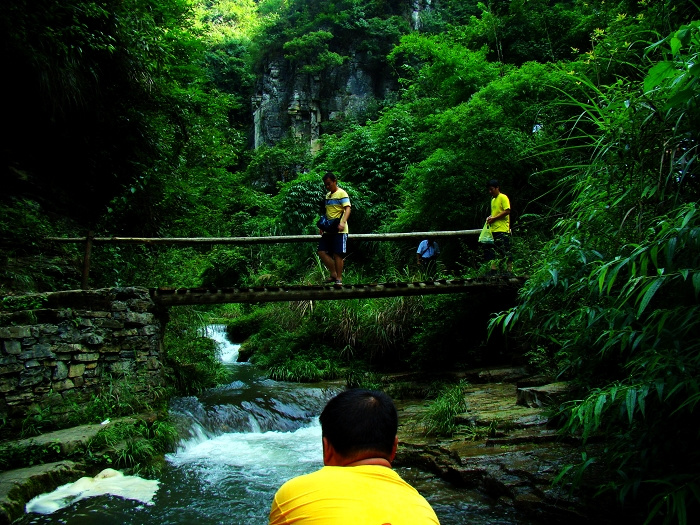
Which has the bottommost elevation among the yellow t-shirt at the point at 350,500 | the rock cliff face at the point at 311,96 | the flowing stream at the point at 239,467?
the flowing stream at the point at 239,467

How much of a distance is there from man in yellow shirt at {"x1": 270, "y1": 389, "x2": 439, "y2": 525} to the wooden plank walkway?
192 inches

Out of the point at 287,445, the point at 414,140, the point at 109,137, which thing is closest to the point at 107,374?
the point at 287,445

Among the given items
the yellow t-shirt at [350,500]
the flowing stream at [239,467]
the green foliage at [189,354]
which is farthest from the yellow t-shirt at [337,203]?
the yellow t-shirt at [350,500]

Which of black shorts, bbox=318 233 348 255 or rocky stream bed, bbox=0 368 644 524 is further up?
black shorts, bbox=318 233 348 255

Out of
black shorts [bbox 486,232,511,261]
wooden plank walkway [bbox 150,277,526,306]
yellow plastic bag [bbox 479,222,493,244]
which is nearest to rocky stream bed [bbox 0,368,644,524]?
wooden plank walkway [bbox 150,277,526,306]

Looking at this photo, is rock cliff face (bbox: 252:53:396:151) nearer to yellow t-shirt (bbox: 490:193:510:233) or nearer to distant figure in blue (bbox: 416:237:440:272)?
distant figure in blue (bbox: 416:237:440:272)

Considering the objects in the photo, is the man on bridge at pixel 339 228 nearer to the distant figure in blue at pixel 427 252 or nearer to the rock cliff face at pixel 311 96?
the distant figure in blue at pixel 427 252

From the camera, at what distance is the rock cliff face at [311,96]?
27172mm

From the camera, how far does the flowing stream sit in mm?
3717

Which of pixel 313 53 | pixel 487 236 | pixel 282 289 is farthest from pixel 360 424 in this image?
pixel 313 53

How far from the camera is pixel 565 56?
1335 centimetres

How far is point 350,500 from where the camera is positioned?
1.18 metres

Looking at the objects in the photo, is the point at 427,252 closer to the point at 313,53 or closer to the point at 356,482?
the point at 356,482

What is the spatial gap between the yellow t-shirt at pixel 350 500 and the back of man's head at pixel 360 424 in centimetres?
11
